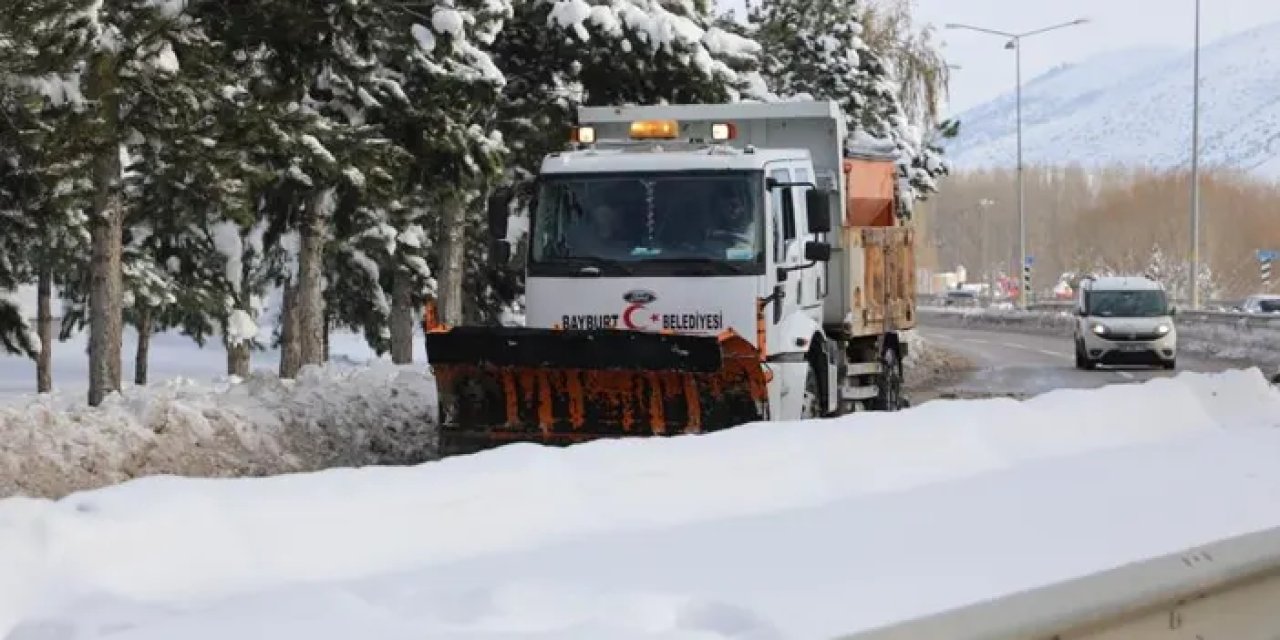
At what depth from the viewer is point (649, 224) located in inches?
556

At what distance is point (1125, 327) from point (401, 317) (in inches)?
565

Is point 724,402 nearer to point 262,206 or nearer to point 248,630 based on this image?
point 248,630

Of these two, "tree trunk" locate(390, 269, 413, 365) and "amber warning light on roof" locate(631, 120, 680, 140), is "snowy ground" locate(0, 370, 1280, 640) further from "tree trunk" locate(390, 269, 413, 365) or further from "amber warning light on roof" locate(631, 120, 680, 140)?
"tree trunk" locate(390, 269, 413, 365)

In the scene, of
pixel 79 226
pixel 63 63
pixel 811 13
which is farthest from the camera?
pixel 811 13

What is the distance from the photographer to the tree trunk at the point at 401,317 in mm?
26766

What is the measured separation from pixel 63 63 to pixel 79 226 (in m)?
7.59

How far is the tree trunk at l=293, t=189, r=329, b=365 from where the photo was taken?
66.9ft

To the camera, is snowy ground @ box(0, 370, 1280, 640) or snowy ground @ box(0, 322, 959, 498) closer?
snowy ground @ box(0, 370, 1280, 640)

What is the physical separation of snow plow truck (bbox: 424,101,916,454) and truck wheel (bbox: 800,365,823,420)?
24mm

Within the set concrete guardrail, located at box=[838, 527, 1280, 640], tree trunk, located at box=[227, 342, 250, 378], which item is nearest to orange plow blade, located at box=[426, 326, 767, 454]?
concrete guardrail, located at box=[838, 527, 1280, 640]

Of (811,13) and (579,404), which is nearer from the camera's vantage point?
(579,404)

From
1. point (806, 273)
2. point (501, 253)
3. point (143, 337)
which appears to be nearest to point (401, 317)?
point (143, 337)

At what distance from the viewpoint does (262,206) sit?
2169 cm

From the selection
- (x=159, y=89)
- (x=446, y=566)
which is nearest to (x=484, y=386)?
(x=159, y=89)
